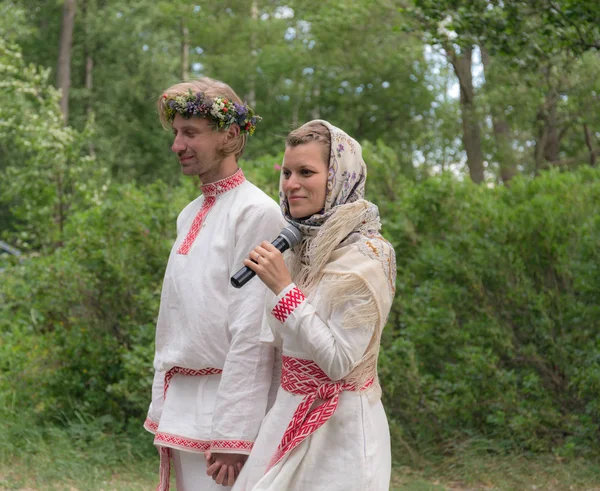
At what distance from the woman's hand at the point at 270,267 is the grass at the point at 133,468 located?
11.2 ft

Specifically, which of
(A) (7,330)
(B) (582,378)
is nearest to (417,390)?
(B) (582,378)

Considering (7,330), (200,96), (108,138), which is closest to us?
(200,96)

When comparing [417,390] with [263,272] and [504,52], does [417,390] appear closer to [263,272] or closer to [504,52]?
[504,52]

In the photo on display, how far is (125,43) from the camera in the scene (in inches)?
1196

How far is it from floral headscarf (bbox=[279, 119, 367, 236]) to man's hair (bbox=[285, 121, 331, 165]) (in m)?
0.02

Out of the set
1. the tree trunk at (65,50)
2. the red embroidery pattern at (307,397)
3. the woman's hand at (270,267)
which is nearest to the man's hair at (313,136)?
the woman's hand at (270,267)

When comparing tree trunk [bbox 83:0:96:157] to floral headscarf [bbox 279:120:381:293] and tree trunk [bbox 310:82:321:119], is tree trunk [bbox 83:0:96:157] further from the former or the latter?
floral headscarf [bbox 279:120:381:293]

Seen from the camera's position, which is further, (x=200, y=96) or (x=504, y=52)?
(x=504, y=52)

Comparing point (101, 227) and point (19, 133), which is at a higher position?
point (19, 133)

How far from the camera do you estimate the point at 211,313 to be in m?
2.84

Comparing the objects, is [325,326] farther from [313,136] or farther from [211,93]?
[211,93]

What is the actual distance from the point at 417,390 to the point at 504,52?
2491mm

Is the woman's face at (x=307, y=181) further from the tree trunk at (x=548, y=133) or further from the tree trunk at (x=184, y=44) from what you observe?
the tree trunk at (x=184, y=44)

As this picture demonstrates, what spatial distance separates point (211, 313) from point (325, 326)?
499 millimetres
